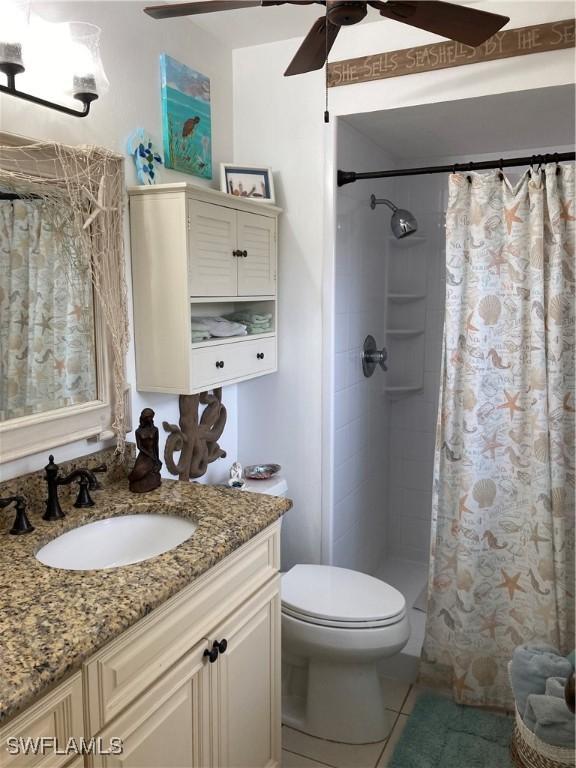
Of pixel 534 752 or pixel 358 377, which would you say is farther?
pixel 358 377

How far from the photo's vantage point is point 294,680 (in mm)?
2348

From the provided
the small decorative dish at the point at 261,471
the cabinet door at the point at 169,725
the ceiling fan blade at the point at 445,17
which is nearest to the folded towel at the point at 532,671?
the cabinet door at the point at 169,725

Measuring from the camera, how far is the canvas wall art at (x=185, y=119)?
83.6 inches

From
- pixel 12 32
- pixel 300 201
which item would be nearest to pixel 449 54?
pixel 300 201

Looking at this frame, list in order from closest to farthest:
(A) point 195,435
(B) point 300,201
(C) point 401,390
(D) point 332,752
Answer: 1. (D) point 332,752
2. (A) point 195,435
3. (B) point 300,201
4. (C) point 401,390

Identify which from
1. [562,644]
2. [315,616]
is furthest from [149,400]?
[562,644]

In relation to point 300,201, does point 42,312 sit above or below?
below

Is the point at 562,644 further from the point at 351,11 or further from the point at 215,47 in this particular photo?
the point at 215,47

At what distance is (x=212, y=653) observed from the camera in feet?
4.87

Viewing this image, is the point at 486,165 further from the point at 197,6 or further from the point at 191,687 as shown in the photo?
the point at 191,687

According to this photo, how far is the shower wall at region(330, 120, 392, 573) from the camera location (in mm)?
2586

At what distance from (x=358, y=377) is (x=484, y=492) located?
0.81m

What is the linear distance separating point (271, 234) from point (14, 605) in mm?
1656

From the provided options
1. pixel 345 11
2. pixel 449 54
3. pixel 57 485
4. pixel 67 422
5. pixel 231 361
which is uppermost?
pixel 449 54
